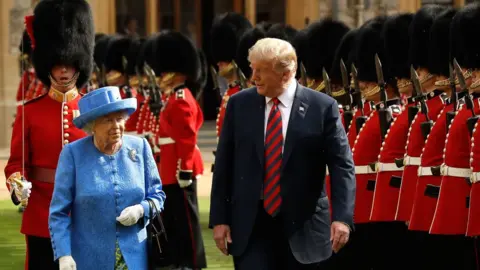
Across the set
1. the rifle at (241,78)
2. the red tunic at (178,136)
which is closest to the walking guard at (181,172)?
the red tunic at (178,136)

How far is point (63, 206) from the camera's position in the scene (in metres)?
5.41

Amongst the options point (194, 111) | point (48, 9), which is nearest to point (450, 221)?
point (48, 9)

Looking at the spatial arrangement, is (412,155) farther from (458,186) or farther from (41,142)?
(41,142)

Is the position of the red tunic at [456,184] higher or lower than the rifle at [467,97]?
lower

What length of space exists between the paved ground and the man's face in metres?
7.73

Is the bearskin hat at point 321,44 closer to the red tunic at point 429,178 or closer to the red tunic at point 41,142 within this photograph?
the red tunic at point 429,178

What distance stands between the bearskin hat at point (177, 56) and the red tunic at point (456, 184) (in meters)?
3.63

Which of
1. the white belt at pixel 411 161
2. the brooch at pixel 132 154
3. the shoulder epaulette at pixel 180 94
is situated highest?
the brooch at pixel 132 154

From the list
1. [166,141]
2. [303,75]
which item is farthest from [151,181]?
[166,141]

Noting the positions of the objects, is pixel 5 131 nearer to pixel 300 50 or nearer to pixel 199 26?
pixel 199 26

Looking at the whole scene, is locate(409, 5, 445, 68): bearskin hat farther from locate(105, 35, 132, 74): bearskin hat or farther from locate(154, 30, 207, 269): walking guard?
locate(105, 35, 132, 74): bearskin hat

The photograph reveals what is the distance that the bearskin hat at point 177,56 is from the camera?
9.93 m

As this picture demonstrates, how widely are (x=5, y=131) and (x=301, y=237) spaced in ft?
43.3

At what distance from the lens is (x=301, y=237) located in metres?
5.55
